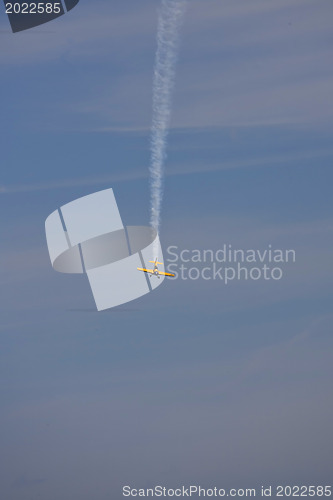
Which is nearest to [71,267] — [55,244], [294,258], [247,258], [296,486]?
[55,244]

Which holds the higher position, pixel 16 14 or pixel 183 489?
pixel 16 14

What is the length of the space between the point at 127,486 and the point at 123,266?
2.34 meters

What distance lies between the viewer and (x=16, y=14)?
675 centimetres

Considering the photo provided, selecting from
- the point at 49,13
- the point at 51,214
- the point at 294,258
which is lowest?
the point at 294,258

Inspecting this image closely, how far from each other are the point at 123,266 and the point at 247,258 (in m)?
1.30

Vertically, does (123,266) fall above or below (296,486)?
above

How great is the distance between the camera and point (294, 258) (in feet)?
21.6

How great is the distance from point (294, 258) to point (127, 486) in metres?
2.99

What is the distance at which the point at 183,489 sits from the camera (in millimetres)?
6582

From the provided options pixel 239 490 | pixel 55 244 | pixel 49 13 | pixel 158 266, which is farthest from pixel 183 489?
pixel 49 13

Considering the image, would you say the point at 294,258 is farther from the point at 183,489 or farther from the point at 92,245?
the point at 183,489

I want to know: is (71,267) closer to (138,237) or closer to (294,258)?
(138,237)

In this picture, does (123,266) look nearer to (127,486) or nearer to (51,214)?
(51,214)

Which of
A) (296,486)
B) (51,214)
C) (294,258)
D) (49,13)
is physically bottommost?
(296,486)
